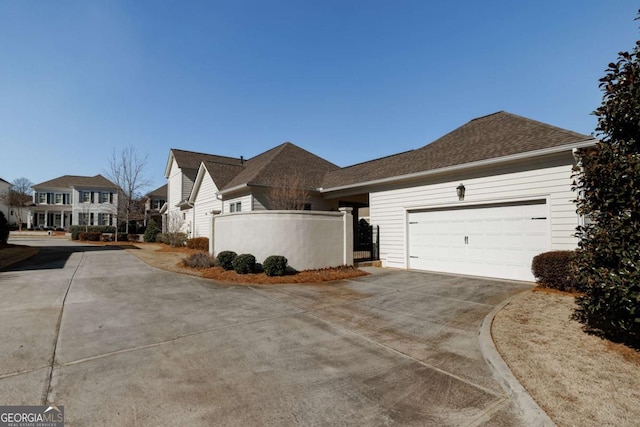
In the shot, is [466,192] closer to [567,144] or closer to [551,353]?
[567,144]

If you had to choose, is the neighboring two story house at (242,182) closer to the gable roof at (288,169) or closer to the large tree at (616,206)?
the gable roof at (288,169)

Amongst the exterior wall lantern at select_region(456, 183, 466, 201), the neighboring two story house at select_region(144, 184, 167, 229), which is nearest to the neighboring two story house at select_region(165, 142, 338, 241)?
the exterior wall lantern at select_region(456, 183, 466, 201)

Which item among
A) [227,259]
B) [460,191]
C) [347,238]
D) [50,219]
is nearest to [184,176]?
[227,259]

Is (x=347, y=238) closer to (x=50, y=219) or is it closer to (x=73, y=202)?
(x=73, y=202)

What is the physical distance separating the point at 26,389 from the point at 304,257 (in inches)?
344

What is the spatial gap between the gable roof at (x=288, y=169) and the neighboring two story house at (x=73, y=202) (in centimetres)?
3399

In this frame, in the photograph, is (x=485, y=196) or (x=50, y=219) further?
(x=50, y=219)

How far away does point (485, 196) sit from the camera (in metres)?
10.4

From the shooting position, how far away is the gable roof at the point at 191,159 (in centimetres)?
2805

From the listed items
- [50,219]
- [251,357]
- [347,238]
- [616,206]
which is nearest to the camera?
[251,357]

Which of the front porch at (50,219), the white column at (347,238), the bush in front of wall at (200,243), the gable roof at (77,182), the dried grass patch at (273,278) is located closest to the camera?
the dried grass patch at (273,278)

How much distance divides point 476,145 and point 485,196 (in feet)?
7.74

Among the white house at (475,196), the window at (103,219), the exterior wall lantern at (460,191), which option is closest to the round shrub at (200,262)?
the white house at (475,196)

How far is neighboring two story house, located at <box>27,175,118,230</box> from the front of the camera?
44.1m
